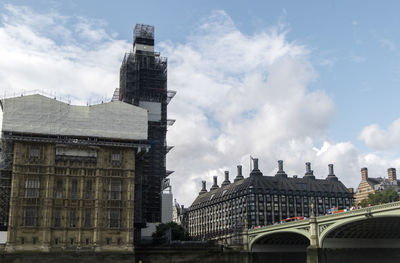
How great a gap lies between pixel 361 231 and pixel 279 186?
236ft

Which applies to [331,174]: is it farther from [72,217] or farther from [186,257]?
[72,217]

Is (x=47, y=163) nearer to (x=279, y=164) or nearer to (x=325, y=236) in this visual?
(x=325, y=236)

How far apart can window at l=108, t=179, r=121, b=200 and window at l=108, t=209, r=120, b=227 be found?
99.7 inches

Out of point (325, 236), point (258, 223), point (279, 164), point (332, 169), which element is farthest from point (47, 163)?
point (332, 169)

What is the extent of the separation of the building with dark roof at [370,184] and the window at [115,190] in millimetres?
105977

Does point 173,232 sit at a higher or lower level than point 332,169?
lower

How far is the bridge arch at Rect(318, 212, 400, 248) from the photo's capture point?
7700cm

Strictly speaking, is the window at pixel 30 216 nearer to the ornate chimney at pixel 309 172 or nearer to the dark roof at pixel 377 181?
the ornate chimney at pixel 309 172

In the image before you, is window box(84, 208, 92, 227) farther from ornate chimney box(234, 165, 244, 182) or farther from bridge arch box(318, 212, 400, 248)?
ornate chimney box(234, 165, 244, 182)

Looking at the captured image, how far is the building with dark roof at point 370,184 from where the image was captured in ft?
571

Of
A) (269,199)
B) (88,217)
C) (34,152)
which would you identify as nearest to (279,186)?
(269,199)

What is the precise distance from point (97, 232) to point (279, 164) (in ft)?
304

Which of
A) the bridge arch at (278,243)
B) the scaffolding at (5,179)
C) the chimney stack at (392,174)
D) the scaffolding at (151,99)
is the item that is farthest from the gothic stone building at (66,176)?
the chimney stack at (392,174)

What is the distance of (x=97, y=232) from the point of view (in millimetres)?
94875
